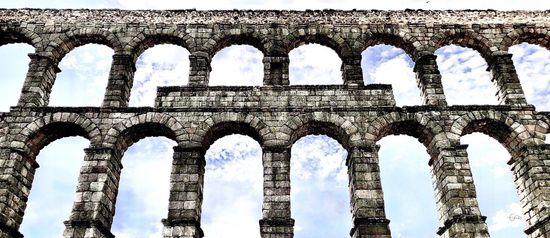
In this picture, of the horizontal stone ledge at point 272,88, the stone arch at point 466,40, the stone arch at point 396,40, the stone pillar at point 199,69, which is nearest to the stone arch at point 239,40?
the stone pillar at point 199,69

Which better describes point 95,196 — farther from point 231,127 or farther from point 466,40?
point 466,40

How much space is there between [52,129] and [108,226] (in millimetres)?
3456

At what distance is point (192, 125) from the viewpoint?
1393 cm

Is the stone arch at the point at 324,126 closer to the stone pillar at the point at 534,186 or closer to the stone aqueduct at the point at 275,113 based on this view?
the stone aqueduct at the point at 275,113

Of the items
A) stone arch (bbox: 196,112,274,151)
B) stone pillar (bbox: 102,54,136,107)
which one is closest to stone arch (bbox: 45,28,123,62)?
stone pillar (bbox: 102,54,136,107)

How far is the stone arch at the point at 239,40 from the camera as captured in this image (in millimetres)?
15893

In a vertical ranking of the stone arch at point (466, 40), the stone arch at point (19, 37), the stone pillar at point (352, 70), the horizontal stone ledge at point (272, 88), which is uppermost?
the stone arch at point (19, 37)

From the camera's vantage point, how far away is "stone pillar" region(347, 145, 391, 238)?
12.0 m

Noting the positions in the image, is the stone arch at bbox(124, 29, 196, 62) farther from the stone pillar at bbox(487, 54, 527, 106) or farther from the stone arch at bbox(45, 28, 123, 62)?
the stone pillar at bbox(487, 54, 527, 106)

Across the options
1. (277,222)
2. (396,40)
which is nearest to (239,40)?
(396,40)

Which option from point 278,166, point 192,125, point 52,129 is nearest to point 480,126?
point 278,166

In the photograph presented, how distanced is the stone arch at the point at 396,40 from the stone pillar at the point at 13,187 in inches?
416

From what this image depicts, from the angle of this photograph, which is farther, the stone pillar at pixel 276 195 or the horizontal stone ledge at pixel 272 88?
the horizontal stone ledge at pixel 272 88

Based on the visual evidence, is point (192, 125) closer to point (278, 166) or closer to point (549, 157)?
point (278, 166)
